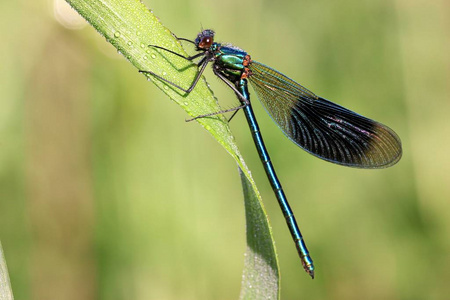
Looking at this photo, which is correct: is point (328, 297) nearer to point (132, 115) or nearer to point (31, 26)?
point (132, 115)

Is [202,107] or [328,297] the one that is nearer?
[202,107]

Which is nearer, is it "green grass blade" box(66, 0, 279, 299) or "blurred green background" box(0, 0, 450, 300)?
"green grass blade" box(66, 0, 279, 299)

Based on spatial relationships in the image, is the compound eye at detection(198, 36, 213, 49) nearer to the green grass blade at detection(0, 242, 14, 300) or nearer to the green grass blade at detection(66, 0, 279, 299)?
the green grass blade at detection(66, 0, 279, 299)

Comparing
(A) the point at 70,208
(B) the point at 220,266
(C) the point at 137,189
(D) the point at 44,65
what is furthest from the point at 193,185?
(D) the point at 44,65

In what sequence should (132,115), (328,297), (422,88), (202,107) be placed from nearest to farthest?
(202,107), (132,115), (328,297), (422,88)

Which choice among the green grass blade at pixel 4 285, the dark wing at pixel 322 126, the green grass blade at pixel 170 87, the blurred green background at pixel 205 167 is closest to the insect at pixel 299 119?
the dark wing at pixel 322 126

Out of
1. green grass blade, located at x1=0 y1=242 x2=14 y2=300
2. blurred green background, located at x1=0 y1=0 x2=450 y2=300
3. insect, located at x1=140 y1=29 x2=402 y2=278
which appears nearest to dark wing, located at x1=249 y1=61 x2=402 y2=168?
insect, located at x1=140 y1=29 x2=402 y2=278

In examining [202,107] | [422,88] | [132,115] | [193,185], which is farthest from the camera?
[422,88]

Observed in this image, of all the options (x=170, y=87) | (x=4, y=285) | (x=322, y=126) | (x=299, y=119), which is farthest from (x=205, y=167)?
(x=4, y=285)
